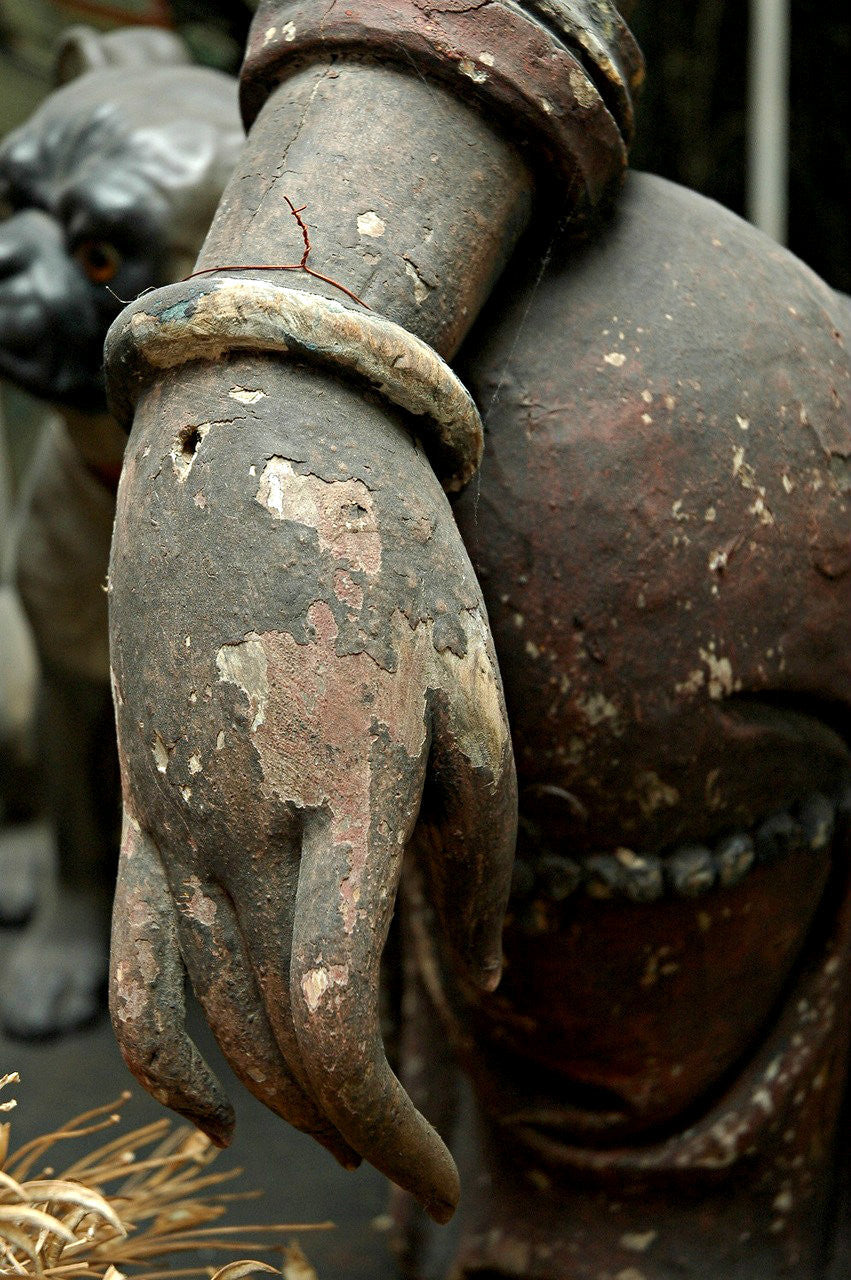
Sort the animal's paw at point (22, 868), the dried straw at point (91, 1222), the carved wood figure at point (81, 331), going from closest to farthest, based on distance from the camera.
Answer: the dried straw at point (91, 1222), the carved wood figure at point (81, 331), the animal's paw at point (22, 868)

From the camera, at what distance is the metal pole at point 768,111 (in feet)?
6.08

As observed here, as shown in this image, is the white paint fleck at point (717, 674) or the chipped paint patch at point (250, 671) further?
the white paint fleck at point (717, 674)

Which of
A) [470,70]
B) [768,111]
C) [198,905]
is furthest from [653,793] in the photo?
[768,111]

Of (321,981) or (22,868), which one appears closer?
(321,981)

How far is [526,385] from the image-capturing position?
0.73 m

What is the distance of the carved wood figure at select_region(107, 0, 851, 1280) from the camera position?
0.56 m

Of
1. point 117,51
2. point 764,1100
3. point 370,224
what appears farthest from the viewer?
point 117,51

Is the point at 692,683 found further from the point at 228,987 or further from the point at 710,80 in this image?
the point at 710,80

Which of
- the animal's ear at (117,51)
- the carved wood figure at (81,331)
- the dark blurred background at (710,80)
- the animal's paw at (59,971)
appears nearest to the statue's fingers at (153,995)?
the carved wood figure at (81,331)

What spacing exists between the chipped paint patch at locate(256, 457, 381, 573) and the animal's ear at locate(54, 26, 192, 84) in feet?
3.18

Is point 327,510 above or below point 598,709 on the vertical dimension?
above

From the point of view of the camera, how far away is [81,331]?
116 cm

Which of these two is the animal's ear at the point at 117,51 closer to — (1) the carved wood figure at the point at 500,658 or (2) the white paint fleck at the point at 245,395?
(1) the carved wood figure at the point at 500,658

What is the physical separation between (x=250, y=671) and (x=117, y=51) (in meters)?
1.07
